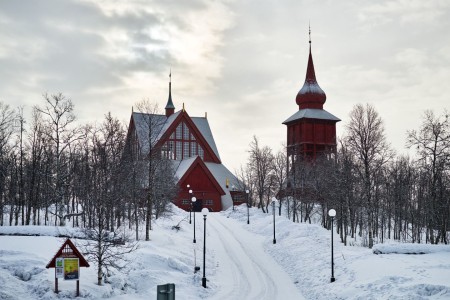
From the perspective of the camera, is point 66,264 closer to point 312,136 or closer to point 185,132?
point 312,136

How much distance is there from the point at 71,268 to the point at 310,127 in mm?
54375

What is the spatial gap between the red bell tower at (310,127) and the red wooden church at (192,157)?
1261 cm

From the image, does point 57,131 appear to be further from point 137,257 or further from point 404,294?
point 404,294

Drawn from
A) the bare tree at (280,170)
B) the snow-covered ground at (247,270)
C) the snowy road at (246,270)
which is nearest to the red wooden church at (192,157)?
the bare tree at (280,170)

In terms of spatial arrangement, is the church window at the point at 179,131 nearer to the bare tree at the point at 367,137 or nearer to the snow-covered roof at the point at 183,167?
the snow-covered roof at the point at 183,167

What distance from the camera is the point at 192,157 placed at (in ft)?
239

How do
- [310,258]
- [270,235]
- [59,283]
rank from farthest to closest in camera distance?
[270,235] → [310,258] → [59,283]

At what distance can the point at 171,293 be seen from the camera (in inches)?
287

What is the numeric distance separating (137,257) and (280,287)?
27.6 ft

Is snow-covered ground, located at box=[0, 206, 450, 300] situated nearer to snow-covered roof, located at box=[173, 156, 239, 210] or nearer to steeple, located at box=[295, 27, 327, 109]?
snow-covered roof, located at box=[173, 156, 239, 210]

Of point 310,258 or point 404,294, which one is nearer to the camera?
point 404,294

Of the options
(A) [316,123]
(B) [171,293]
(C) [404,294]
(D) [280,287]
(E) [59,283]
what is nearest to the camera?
(B) [171,293]

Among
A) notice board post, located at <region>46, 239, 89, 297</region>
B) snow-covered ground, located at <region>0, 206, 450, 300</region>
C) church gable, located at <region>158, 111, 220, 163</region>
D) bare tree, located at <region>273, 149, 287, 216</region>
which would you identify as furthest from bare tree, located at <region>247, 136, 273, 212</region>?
notice board post, located at <region>46, 239, 89, 297</region>

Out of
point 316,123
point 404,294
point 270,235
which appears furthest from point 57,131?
point 316,123
